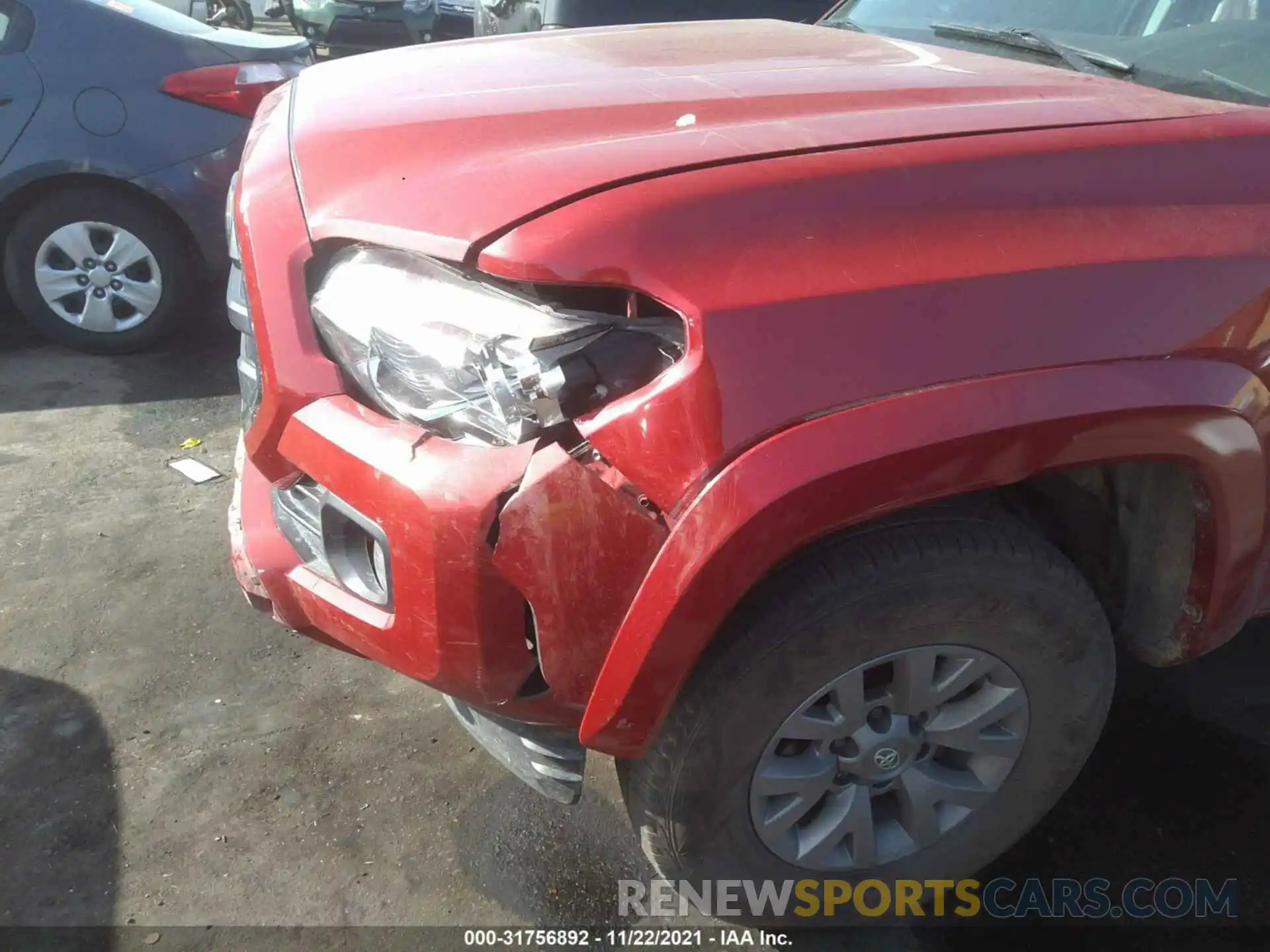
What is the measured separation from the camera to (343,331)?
1.65m

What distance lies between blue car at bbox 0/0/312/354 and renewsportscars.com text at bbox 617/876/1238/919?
3.55 metres

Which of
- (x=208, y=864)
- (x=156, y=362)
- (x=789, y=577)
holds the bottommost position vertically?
(x=156, y=362)

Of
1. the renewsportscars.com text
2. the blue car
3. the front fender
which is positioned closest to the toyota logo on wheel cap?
the renewsportscars.com text

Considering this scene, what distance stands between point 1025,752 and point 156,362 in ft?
13.3

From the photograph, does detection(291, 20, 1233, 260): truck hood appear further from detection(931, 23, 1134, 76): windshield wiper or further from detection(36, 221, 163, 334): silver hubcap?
detection(36, 221, 163, 334): silver hubcap

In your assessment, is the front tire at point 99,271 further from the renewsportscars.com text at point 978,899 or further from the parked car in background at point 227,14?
the parked car in background at point 227,14

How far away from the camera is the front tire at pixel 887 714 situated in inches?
64.1

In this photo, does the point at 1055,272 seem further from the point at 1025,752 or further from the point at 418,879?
the point at 418,879

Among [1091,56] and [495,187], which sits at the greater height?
[1091,56]

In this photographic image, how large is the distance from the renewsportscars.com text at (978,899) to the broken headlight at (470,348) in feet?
3.53

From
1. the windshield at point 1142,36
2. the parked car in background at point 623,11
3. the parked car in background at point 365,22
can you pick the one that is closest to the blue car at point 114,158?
the parked car in background at point 623,11

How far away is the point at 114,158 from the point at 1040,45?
3.68 metres

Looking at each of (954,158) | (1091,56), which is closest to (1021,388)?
(954,158)

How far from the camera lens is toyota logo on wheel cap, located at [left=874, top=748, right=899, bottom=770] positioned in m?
1.85
